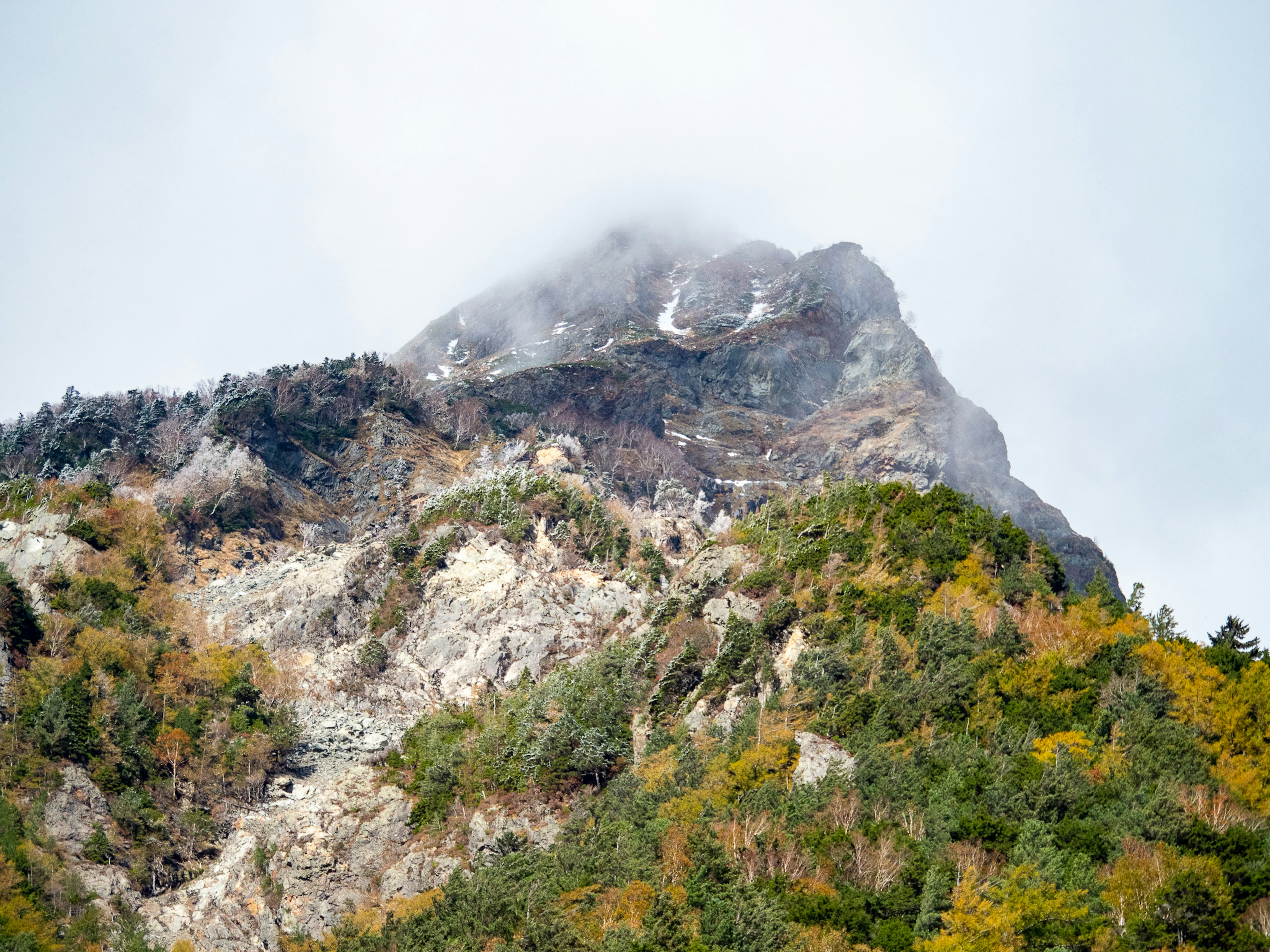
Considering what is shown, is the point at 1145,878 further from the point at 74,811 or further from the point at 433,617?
the point at 74,811

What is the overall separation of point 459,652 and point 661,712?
80.5 feet

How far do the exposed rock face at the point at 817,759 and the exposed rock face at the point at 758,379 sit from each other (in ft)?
250

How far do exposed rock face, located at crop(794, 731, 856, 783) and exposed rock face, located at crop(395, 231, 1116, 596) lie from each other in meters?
76.3

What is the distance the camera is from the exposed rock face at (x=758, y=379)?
14562 centimetres

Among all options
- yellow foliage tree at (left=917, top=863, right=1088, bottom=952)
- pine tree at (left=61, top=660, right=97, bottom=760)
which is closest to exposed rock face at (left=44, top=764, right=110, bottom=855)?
pine tree at (left=61, top=660, right=97, bottom=760)

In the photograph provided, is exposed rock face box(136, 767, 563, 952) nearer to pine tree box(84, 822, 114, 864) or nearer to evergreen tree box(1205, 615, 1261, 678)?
pine tree box(84, 822, 114, 864)

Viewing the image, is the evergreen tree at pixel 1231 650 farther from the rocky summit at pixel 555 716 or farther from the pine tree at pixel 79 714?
the pine tree at pixel 79 714

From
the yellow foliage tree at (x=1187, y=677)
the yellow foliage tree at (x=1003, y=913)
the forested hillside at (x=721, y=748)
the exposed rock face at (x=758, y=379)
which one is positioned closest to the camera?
the yellow foliage tree at (x=1003, y=913)

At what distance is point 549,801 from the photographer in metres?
69.3

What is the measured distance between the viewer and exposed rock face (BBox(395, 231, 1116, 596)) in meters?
146

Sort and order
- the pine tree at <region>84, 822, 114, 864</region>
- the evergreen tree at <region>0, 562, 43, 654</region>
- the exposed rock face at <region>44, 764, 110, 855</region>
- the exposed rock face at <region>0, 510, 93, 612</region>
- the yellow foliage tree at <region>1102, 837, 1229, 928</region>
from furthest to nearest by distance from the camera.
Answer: the exposed rock face at <region>0, 510, 93, 612</region>
the evergreen tree at <region>0, 562, 43, 654</region>
the exposed rock face at <region>44, 764, 110, 855</region>
the pine tree at <region>84, 822, 114, 864</region>
the yellow foliage tree at <region>1102, 837, 1229, 928</region>

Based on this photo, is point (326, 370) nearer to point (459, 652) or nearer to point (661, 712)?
point (459, 652)

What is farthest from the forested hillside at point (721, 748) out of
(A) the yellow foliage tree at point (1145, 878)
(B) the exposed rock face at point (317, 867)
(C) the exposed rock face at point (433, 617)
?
(C) the exposed rock face at point (433, 617)

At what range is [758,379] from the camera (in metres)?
167
